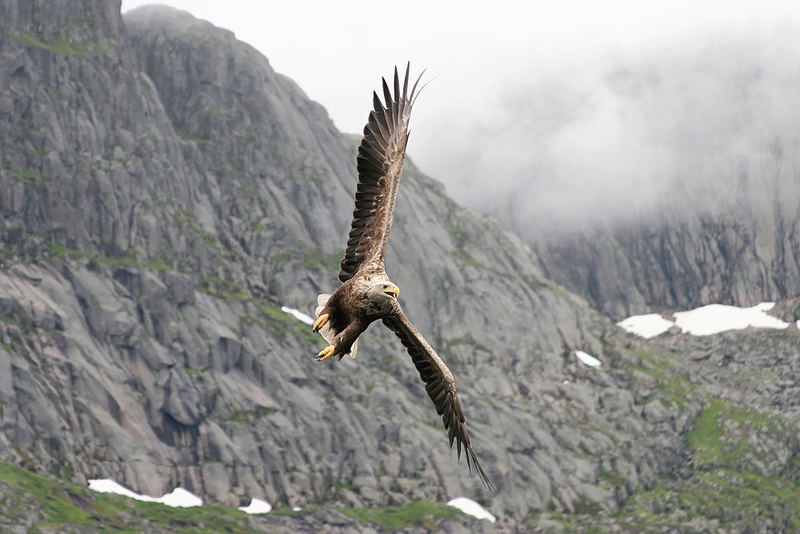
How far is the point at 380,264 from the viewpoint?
31.7 metres

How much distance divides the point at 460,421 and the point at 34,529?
180 metres

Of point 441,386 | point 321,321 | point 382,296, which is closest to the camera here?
point 382,296

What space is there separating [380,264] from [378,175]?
11.9 feet

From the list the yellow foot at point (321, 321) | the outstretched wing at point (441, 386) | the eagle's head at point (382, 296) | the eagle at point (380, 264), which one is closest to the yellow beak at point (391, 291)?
the eagle's head at point (382, 296)

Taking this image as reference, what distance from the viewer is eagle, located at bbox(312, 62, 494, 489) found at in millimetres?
30109

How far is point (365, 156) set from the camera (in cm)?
3388

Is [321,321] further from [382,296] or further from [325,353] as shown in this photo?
[325,353]

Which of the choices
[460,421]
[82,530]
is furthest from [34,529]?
[460,421]

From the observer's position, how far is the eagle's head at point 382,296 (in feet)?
95.2

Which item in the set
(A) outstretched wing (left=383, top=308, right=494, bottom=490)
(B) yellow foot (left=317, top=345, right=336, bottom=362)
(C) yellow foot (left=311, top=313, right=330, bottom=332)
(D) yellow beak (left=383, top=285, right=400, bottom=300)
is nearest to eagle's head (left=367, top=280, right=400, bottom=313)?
(D) yellow beak (left=383, top=285, right=400, bottom=300)

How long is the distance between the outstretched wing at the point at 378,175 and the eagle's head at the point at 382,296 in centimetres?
282

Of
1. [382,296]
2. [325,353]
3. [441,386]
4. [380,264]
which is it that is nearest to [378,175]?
[380,264]

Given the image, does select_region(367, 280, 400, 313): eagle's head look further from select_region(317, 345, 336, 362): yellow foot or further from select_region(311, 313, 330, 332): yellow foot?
select_region(317, 345, 336, 362): yellow foot

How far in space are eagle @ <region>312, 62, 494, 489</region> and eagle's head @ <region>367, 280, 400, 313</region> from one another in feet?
0.25
